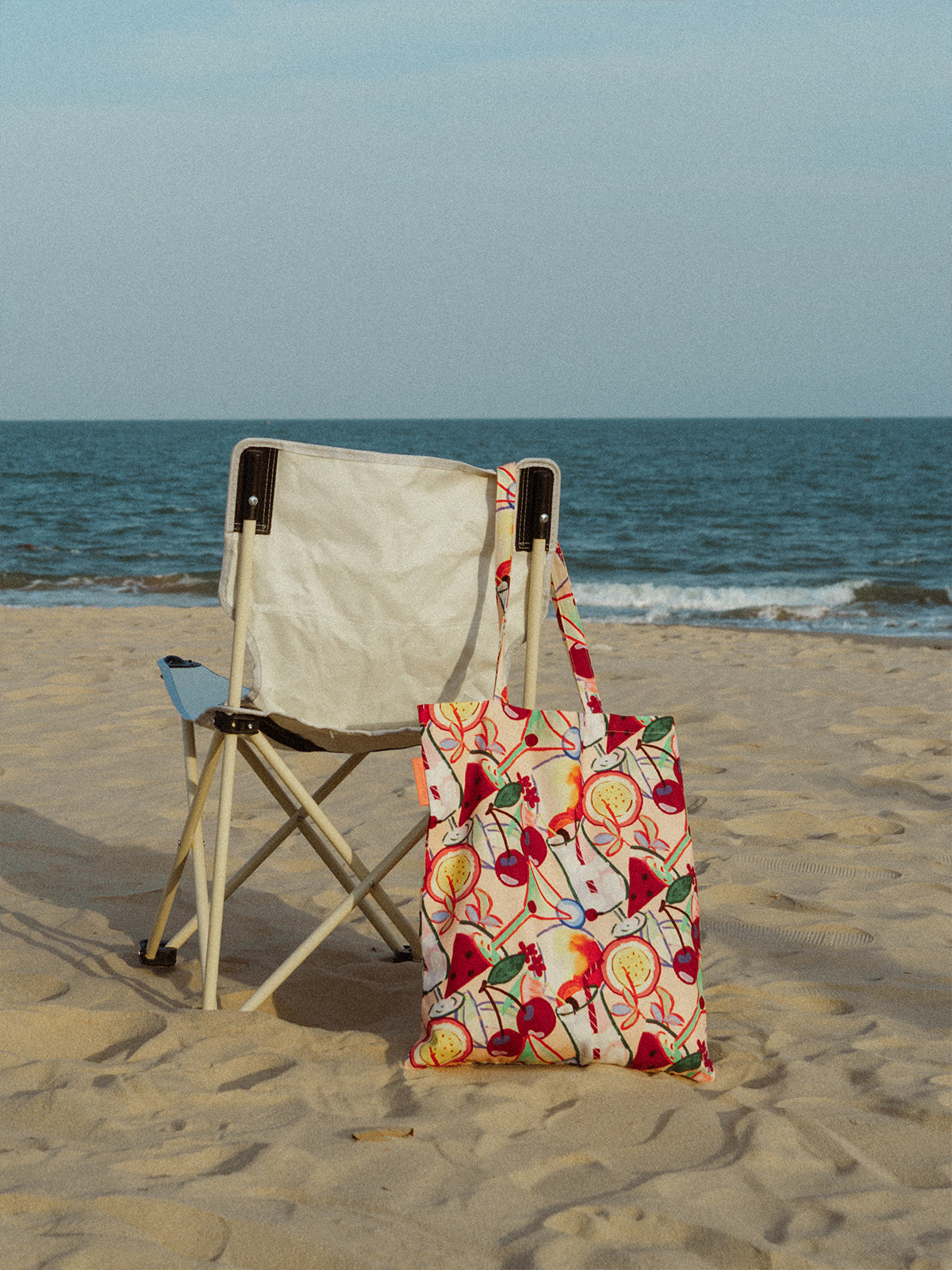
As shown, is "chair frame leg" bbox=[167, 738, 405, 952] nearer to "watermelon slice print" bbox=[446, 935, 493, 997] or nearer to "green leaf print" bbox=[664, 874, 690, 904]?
"watermelon slice print" bbox=[446, 935, 493, 997]

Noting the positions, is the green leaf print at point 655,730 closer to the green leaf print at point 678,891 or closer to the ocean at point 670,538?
the green leaf print at point 678,891

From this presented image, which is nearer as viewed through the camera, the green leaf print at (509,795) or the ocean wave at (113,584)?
the green leaf print at (509,795)

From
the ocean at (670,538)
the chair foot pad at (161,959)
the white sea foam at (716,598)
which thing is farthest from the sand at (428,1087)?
the white sea foam at (716,598)

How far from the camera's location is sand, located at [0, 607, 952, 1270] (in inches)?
67.7

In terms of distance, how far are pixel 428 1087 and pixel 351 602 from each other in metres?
0.94

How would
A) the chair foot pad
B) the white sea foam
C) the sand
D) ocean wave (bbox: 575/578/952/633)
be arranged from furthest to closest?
the white sea foam, ocean wave (bbox: 575/578/952/633), the chair foot pad, the sand

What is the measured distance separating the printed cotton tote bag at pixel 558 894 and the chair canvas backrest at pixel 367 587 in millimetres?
223

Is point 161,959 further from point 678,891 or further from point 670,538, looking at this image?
point 670,538

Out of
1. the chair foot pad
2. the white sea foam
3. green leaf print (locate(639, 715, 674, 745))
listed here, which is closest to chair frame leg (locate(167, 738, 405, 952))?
the chair foot pad

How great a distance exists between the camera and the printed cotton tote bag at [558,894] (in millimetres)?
2223

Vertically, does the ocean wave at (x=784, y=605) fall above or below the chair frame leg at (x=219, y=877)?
below

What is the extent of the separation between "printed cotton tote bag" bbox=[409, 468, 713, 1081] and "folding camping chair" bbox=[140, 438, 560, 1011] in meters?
0.19

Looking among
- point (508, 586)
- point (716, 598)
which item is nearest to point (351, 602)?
point (508, 586)

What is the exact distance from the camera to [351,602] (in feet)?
8.06
